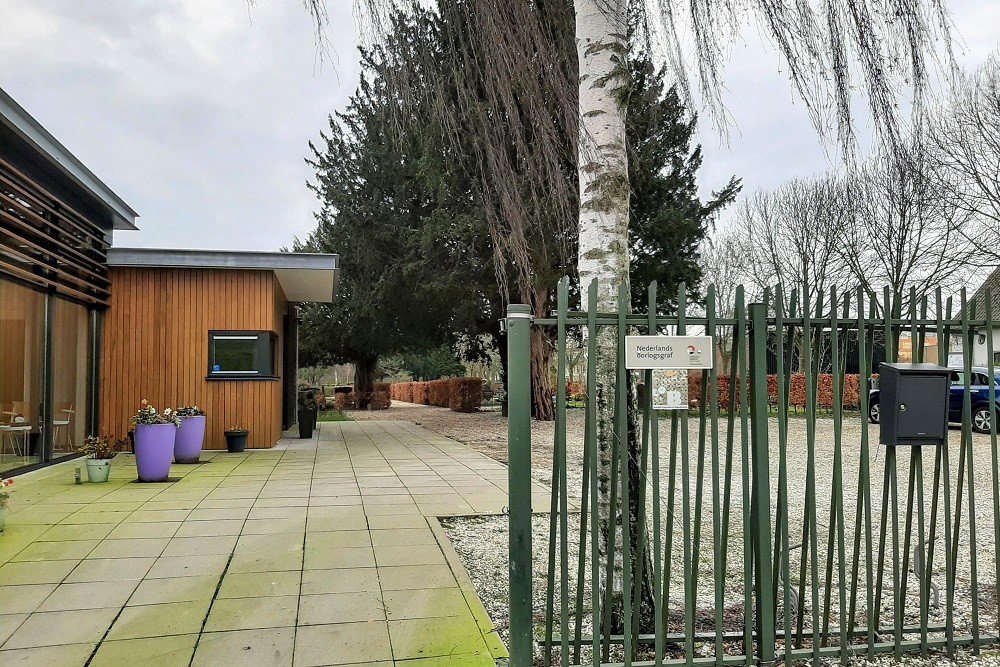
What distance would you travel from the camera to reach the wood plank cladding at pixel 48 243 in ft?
24.4

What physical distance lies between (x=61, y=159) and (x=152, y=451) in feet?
13.0

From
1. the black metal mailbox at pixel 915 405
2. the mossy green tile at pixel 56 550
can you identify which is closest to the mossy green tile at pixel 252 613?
the mossy green tile at pixel 56 550

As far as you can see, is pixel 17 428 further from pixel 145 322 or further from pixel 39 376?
pixel 145 322

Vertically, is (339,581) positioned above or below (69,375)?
below

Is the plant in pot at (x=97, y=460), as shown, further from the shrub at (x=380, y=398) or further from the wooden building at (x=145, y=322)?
the shrub at (x=380, y=398)

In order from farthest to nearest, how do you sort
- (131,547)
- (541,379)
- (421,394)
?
1. (421,394)
2. (541,379)
3. (131,547)

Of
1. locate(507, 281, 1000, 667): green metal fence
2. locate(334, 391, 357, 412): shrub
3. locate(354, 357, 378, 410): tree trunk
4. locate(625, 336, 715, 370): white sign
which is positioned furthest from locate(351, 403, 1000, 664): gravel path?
locate(334, 391, 357, 412): shrub

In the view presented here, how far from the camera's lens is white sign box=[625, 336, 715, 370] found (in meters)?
Answer: 2.58

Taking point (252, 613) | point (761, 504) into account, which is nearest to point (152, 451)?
point (252, 613)

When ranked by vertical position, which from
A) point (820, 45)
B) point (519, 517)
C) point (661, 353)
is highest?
point (820, 45)

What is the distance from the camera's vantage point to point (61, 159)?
334 inches

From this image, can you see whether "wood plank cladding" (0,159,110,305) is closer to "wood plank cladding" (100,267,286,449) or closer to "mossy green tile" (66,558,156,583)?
"wood plank cladding" (100,267,286,449)

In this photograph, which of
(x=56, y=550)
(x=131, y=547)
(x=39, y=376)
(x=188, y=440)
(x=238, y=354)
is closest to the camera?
(x=56, y=550)

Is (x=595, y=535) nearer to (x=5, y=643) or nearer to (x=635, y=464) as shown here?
(x=635, y=464)
